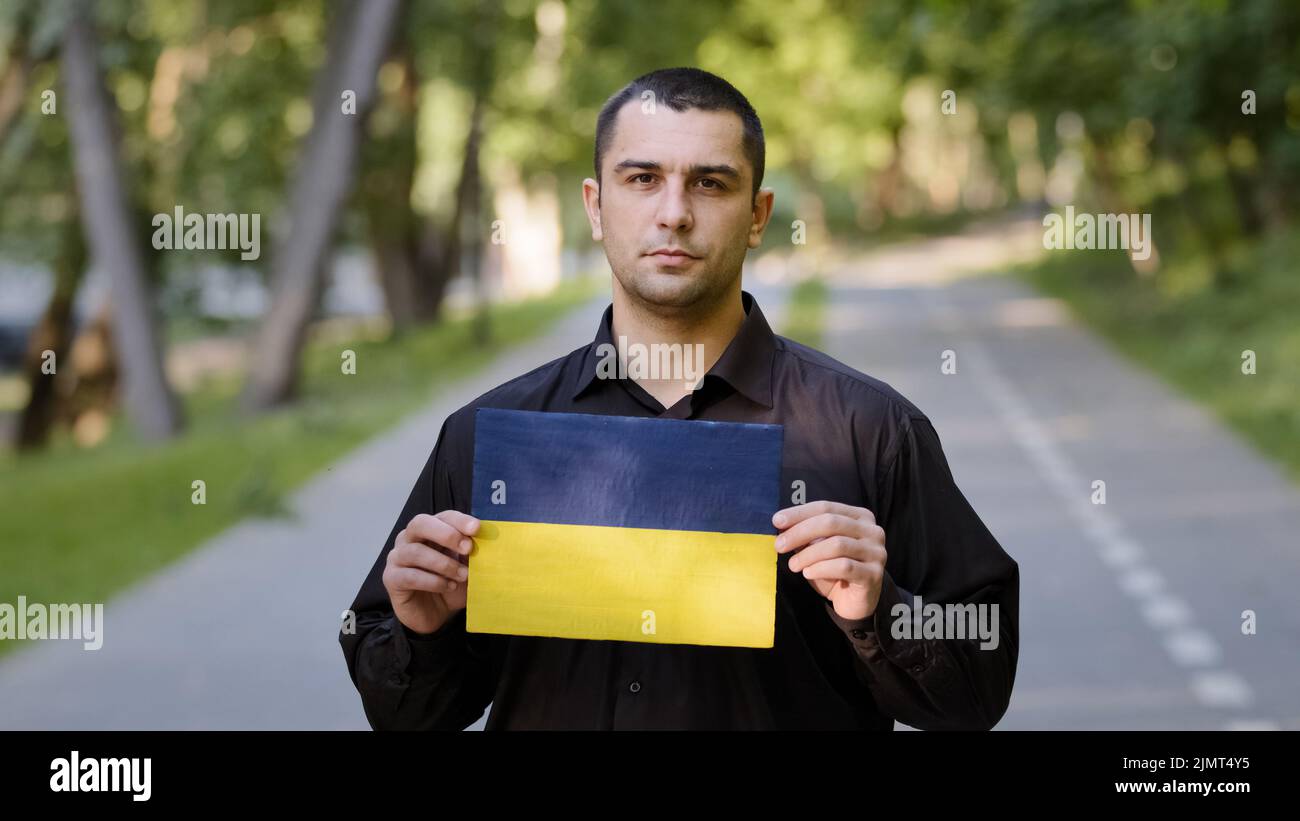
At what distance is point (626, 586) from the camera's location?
3029mm

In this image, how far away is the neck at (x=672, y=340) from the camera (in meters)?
3.25

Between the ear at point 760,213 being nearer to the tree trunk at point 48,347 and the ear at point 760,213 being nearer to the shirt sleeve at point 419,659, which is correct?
the shirt sleeve at point 419,659

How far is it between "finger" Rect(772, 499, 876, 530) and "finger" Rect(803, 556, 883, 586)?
69 millimetres

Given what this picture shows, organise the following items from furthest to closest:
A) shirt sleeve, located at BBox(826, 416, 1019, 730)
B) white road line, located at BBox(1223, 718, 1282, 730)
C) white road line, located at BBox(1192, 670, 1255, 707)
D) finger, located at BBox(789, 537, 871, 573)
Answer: white road line, located at BBox(1192, 670, 1255, 707) < white road line, located at BBox(1223, 718, 1282, 730) < shirt sleeve, located at BBox(826, 416, 1019, 730) < finger, located at BBox(789, 537, 871, 573)

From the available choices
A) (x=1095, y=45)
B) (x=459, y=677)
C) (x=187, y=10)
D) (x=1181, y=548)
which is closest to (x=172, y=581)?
(x=1181, y=548)

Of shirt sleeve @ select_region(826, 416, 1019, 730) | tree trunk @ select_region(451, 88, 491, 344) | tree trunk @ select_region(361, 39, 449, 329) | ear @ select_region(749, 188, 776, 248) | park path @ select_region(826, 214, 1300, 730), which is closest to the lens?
shirt sleeve @ select_region(826, 416, 1019, 730)

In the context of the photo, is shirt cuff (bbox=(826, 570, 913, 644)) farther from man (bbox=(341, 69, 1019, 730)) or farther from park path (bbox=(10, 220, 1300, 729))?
park path (bbox=(10, 220, 1300, 729))

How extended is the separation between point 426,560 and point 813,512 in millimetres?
570

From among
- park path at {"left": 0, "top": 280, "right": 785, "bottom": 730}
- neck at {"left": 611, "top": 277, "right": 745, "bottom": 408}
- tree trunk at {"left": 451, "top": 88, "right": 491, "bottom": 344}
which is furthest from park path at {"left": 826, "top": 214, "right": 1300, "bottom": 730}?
neck at {"left": 611, "top": 277, "right": 745, "bottom": 408}

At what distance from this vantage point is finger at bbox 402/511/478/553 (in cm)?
295

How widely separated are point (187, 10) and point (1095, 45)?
11584mm

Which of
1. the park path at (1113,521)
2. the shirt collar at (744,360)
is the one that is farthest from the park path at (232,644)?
the shirt collar at (744,360)

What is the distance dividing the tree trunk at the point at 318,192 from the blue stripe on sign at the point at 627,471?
55.6 ft

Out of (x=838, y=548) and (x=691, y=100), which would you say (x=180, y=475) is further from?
(x=838, y=548)
